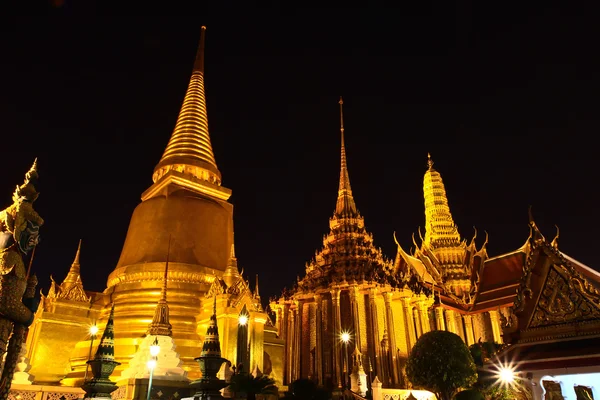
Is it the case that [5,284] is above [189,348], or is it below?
below

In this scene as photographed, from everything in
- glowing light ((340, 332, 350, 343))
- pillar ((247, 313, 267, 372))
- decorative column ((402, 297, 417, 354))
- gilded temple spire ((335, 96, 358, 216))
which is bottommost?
pillar ((247, 313, 267, 372))

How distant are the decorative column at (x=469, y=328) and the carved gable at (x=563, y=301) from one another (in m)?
19.0

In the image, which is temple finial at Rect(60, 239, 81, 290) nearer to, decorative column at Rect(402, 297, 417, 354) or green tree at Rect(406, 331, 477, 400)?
green tree at Rect(406, 331, 477, 400)

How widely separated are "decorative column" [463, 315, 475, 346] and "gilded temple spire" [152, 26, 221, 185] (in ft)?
48.6

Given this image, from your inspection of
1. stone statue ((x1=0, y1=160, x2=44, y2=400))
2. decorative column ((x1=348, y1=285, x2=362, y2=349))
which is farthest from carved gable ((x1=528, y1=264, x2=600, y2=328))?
decorative column ((x1=348, y1=285, x2=362, y2=349))

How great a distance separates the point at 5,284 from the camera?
165 inches

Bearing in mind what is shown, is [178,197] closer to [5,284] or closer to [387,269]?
[387,269]

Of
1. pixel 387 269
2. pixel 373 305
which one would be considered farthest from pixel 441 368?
pixel 387 269

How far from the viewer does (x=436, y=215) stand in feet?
104

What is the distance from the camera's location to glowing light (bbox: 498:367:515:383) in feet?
21.9

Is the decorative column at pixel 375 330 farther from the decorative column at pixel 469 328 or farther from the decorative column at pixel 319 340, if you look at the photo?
the decorative column at pixel 469 328

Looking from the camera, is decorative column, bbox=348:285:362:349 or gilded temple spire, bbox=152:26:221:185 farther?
gilded temple spire, bbox=152:26:221:185

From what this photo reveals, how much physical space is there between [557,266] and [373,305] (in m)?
13.2

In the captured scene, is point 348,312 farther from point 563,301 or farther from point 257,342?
point 563,301
